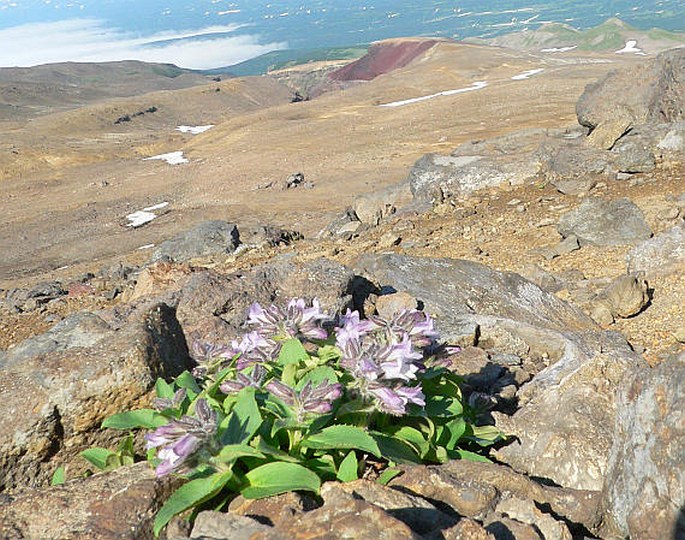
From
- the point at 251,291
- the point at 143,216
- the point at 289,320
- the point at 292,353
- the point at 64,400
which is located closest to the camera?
the point at 292,353

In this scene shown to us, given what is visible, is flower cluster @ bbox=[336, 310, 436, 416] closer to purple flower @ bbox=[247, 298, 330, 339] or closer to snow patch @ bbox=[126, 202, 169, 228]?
purple flower @ bbox=[247, 298, 330, 339]

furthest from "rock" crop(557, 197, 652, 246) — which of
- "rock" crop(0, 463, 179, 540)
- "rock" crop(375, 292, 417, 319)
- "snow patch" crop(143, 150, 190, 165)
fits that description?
"snow patch" crop(143, 150, 190, 165)

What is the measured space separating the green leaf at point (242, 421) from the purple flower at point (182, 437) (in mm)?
139

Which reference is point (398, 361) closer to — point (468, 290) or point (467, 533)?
point (467, 533)

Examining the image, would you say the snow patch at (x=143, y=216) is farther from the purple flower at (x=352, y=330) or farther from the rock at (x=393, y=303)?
the purple flower at (x=352, y=330)

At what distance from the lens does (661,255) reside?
25.6 ft

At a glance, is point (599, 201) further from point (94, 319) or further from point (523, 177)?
point (94, 319)

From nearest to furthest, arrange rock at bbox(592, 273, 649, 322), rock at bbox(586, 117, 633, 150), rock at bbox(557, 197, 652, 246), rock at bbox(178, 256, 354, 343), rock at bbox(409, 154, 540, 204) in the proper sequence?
rock at bbox(178, 256, 354, 343) < rock at bbox(592, 273, 649, 322) < rock at bbox(557, 197, 652, 246) < rock at bbox(586, 117, 633, 150) < rock at bbox(409, 154, 540, 204)

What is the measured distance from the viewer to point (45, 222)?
25.4 meters

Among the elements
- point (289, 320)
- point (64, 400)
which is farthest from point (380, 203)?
point (64, 400)

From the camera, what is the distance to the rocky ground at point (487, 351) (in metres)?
2.32

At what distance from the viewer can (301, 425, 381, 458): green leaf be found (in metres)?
2.41

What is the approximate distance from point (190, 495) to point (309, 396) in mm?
539

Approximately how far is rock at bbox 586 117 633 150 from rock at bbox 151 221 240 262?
8015 millimetres
